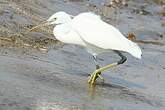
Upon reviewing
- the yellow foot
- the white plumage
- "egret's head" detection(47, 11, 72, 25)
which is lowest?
the yellow foot

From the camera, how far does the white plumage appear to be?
28.2 ft

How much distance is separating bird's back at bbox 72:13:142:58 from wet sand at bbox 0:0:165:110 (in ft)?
1.83

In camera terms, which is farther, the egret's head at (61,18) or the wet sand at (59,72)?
the egret's head at (61,18)

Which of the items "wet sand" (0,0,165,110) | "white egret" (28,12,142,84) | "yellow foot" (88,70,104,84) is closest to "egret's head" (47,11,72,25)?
"white egret" (28,12,142,84)

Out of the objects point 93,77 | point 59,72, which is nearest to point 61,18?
point 59,72

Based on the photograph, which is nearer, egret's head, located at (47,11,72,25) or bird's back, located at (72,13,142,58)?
bird's back, located at (72,13,142,58)

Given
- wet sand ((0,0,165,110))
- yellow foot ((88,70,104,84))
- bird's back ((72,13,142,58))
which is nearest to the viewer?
wet sand ((0,0,165,110))

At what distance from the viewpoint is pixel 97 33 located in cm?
868

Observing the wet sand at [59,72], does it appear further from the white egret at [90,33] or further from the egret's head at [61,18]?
the egret's head at [61,18]

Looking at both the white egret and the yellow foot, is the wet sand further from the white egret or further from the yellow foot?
the white egret

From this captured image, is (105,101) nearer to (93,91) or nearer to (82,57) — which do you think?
(93,91)

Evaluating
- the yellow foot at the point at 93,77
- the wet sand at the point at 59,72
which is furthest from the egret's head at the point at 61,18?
the yellow foot at the point at 93,77

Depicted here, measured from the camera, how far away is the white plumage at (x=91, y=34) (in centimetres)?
859

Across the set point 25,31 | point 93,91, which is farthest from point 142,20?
→ point 93,91
